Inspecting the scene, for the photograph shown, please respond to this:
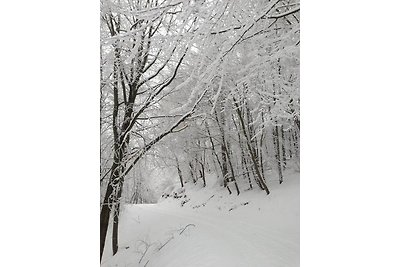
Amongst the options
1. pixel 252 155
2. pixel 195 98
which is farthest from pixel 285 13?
pixel 252 155

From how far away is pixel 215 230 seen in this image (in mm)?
2059

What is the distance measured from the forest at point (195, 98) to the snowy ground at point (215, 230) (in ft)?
Result: 0.18

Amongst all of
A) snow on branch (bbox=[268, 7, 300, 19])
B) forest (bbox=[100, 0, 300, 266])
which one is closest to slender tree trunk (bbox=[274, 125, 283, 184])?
forest (bbox=[100, 0, 300, 266])

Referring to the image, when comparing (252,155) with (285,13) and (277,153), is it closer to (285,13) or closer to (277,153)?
(277,153)

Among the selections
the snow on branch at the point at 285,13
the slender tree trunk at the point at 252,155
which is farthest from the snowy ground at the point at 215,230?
the snow on branch at the point at 285,13

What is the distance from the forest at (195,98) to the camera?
1.92 m

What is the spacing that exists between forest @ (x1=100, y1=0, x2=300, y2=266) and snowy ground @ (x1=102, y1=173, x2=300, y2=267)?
0.05 m

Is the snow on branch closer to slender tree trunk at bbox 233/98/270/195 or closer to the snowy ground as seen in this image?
slender tree trunk at bbox 233/98/270/195

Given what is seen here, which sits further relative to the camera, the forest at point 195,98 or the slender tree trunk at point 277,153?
the slender tree trunk at point 277,153

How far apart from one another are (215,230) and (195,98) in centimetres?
74

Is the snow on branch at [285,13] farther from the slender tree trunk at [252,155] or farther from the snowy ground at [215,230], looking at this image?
the snowy ground at [215,230]

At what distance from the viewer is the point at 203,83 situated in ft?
6.46
